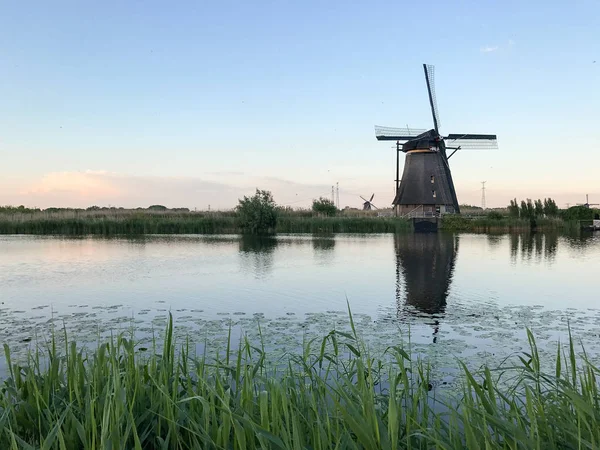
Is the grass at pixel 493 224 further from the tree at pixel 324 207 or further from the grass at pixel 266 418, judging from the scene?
the grass at pixel 266 418

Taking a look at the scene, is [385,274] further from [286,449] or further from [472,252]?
[286,449]

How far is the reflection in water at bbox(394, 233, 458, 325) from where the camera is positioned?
31.2 feet

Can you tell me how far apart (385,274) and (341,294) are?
3.78 metres

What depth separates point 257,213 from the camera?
3575 centimetres

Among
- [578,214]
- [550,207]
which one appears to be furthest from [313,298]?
[578,214]

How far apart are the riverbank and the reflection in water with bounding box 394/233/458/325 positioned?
1780cm

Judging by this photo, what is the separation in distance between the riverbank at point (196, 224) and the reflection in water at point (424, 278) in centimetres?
1780

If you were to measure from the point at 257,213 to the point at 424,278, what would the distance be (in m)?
23.7

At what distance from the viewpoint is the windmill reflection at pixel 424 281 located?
909 centimetres

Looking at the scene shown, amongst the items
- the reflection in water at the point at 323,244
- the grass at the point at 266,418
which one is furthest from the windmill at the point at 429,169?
the grass at the point at 266,418

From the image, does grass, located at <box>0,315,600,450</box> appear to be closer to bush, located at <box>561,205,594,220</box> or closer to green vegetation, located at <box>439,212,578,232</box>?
green vegetation, located at <box>439,212,578,232</box>

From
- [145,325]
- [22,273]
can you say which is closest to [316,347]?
[145,325]

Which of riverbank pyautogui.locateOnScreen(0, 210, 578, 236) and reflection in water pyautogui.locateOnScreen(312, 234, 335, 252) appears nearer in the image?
reflection in water pyautogui.locateOnScreen(312, 234, 335, 252)

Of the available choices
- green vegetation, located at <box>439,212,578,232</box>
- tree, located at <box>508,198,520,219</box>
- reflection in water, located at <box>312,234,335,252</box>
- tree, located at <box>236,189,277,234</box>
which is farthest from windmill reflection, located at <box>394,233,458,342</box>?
tree, located at <box>508,198,520,219</box>
